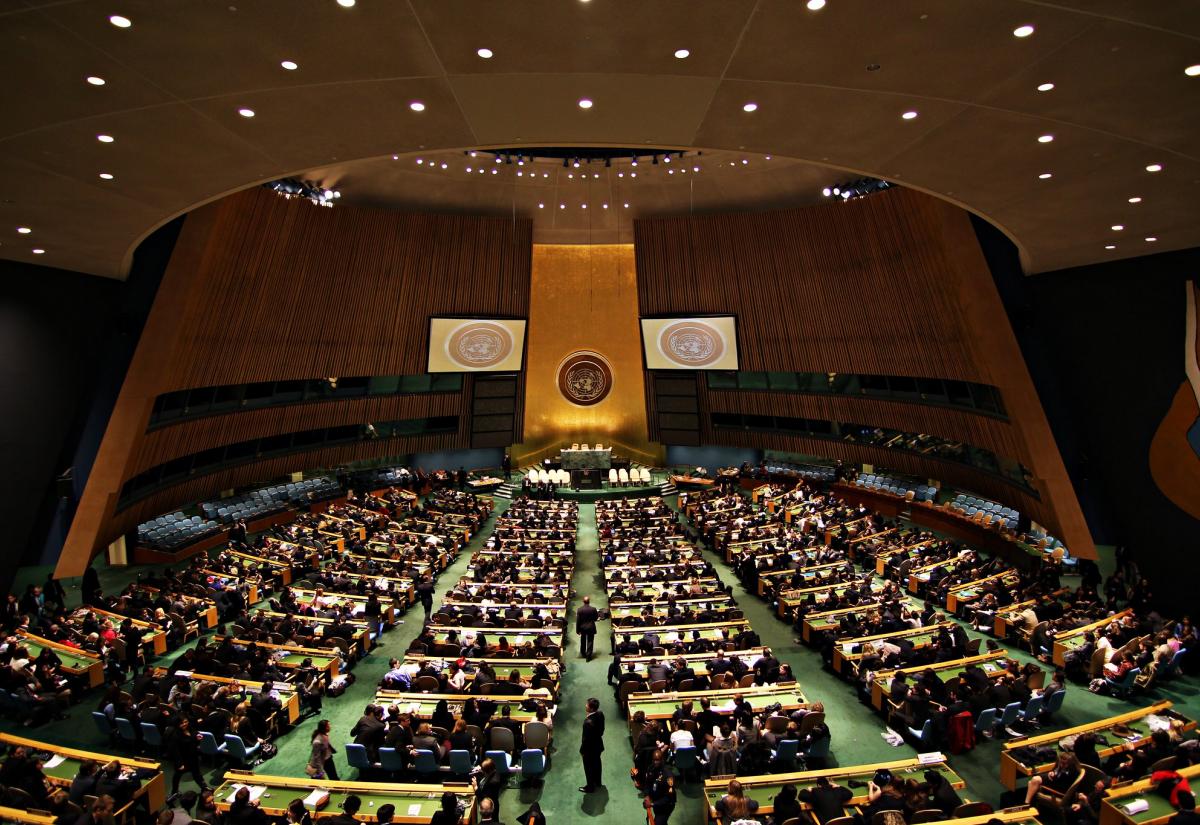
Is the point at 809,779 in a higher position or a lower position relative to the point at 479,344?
lower

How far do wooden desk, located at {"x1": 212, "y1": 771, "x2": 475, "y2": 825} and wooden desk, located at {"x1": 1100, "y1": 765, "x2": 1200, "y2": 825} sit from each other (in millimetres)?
5978

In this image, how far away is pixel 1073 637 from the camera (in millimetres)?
10414

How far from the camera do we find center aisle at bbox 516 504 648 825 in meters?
7.18

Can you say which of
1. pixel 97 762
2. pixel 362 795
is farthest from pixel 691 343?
pixel 97 762

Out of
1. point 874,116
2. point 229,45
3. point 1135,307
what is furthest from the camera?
point 1135,307

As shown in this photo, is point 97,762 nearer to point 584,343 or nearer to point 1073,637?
point 1073,637

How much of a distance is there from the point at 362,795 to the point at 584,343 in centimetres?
2262

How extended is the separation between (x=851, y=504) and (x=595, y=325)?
1250 cm

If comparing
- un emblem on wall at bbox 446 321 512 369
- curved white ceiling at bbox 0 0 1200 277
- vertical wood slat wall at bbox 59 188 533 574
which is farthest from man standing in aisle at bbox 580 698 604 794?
un emblem on wall at bbox 446 321 512 369

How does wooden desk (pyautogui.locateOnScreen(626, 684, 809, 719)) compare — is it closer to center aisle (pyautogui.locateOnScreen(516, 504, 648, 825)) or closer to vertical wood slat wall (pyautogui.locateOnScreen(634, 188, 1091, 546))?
center aisle (pyautogui.locateOnScreen(516, 504, 648, 825))

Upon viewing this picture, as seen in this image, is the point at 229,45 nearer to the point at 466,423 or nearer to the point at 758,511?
the point at 758,511

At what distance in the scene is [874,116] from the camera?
652 cm

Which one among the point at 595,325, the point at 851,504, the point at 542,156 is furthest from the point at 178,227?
the point at 851,504

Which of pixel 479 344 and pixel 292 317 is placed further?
pixel 479 344
